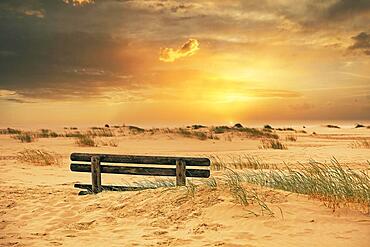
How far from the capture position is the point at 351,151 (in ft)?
74.9

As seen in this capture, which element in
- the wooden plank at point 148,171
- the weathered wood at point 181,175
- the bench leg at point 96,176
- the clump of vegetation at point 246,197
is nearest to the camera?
the clump of vegetation at point 246,197

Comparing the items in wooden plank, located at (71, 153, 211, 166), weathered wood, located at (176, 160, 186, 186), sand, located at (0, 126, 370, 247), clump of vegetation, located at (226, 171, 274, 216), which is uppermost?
wooden plank, located at (71, 153, 211, 166)

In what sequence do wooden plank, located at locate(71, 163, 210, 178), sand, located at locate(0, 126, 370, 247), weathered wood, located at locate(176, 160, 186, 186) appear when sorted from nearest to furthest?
sand, located at locate(0, 126, 370, 247) → weathered wood, located at locate(176, 160, 186, 186) → wooden plank, located at locate(71, 163, 210, 178)

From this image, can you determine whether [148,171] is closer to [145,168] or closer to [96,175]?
[145,168]

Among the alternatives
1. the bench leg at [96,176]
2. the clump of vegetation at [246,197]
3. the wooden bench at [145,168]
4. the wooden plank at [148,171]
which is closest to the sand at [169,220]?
the clump of vegetation at [246,197]

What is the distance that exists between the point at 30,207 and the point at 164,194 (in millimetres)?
3495

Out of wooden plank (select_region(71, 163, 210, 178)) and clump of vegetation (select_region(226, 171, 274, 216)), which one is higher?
wooden plank (select_region(71, 163, 210, 178))

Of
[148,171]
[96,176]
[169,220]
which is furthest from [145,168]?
[169,220]

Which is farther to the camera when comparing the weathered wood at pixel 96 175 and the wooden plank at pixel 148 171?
the weathered wood at pixel 96 175

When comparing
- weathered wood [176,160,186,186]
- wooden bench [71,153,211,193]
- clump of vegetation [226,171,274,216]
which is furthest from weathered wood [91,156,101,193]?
clump of vegetation [226,171,274,216]

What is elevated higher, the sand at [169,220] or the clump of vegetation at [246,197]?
the clump of vegetation at [246,197]

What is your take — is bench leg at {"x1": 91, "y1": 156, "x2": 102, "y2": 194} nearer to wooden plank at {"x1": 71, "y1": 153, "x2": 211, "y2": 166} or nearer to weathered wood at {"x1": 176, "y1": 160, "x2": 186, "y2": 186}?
wooden plank at {"x1": 71, "y1": 153, "x2": 211, "y2": 166}

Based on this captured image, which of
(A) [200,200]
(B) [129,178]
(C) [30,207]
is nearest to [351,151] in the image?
(B) [129,178]

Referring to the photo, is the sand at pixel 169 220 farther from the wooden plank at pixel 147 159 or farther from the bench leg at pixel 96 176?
the wooden plank at pixel 147 159
